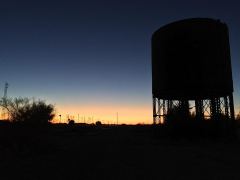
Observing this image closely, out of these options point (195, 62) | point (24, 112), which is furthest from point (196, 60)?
point (24, 112)

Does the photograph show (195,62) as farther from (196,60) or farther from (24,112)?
(24,112)

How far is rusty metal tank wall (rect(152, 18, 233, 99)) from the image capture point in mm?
30344

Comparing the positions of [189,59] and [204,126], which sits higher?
[189,59]

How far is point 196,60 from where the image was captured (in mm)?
30812

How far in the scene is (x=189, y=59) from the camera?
3108 centimetres

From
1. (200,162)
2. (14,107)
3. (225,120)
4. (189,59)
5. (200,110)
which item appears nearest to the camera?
(200,162)

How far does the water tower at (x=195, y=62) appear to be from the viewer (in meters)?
30.4

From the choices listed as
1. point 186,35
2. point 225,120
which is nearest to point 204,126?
point 225,120

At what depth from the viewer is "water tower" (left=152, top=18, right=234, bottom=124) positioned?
3039cm

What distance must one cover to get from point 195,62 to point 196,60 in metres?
0.21

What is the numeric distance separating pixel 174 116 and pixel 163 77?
5236mm

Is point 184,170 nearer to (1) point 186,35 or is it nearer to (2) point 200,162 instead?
(2) point 200,162

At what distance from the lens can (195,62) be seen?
1213 inches

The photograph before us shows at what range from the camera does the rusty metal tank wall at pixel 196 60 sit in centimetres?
3034
